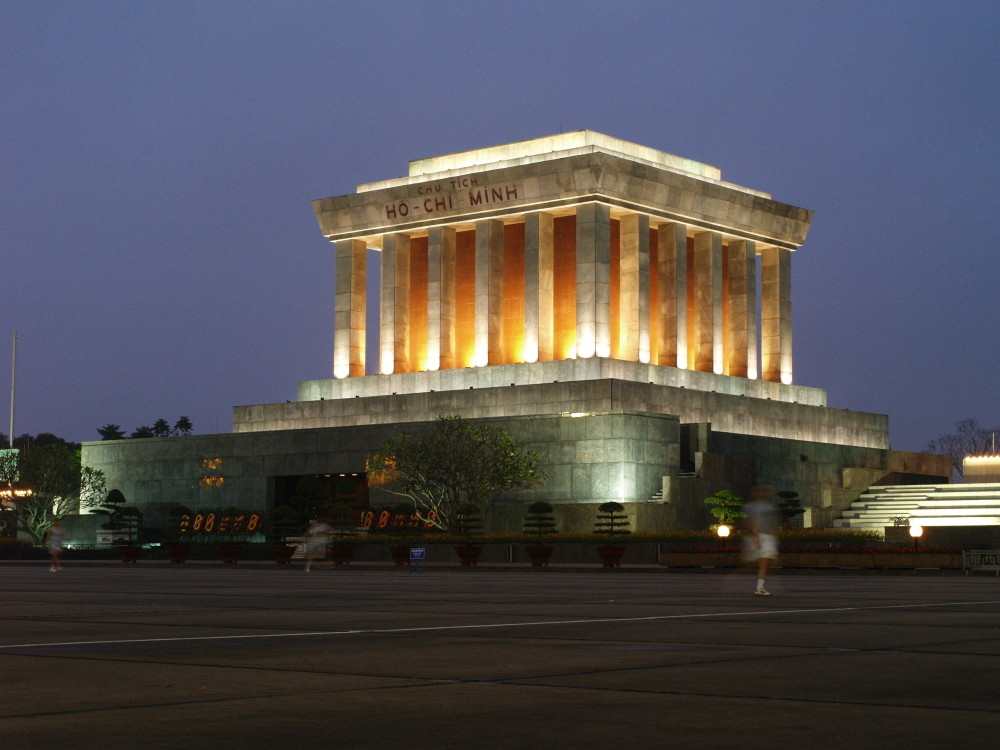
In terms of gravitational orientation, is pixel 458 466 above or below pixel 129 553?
above

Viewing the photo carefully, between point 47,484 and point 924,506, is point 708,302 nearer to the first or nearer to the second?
point 924,506

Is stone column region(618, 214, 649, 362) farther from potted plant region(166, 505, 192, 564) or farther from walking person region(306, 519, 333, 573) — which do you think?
walking person region(306, 519, 333, 573)

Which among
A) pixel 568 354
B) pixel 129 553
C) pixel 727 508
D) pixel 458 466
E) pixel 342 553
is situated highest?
pixel 568 354

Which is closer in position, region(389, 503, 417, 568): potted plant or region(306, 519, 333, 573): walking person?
region(306, 519, 333, 573): walking person

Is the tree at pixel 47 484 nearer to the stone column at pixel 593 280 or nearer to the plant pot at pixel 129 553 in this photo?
the plant pot at pixel 129 553

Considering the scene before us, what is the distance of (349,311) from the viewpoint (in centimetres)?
7944

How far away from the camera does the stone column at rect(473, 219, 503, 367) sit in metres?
72.2

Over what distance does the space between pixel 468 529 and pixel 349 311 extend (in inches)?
887

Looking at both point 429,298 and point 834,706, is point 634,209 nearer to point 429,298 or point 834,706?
point 429,298

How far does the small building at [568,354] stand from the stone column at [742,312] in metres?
0.10

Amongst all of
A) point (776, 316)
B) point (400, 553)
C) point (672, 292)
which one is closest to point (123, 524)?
point (400, 553)

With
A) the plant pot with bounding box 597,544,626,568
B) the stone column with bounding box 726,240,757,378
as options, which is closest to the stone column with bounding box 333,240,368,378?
the stone column with bounding box 726,240,757,378

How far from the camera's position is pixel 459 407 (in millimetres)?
69188

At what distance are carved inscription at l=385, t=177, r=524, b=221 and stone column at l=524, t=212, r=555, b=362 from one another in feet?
5.31
